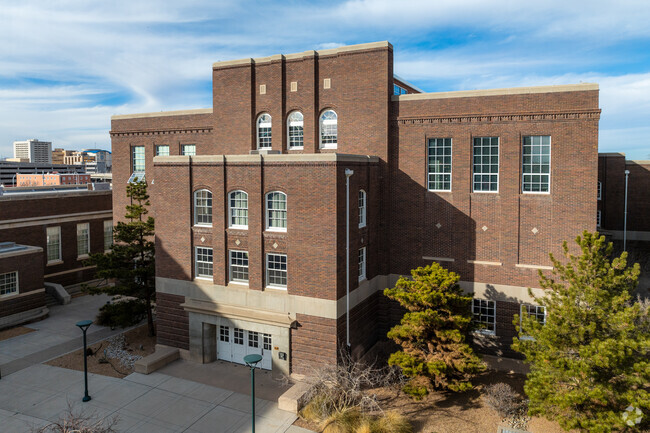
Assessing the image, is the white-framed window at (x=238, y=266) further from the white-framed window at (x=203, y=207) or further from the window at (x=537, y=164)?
the window at (x=537, y=164)

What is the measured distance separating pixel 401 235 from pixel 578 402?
39.8ft

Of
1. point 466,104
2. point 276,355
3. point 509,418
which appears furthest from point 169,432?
point 466,104

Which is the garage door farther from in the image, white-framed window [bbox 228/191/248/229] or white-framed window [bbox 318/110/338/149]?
white-framed window [bbox 318/110/338/149]

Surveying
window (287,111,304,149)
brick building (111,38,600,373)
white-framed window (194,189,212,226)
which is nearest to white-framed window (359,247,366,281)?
brick building (111,38,600,373)

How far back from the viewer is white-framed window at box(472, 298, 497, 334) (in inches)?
942

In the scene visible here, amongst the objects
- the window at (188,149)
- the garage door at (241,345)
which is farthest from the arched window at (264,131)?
the garage door at (241,345)

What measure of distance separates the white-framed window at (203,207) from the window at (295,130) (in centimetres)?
634

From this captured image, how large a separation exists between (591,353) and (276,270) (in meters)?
13.0

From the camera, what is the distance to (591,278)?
16438 millimetres

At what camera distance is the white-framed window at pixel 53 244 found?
3562 centimetres

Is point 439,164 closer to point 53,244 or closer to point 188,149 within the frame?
point 188,149

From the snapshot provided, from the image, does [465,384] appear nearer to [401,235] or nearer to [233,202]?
[401,235]

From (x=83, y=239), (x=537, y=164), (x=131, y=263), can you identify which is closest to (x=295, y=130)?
(x=131, y=263)

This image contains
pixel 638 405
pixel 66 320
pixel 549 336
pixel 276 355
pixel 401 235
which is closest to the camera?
pixel 638 405
